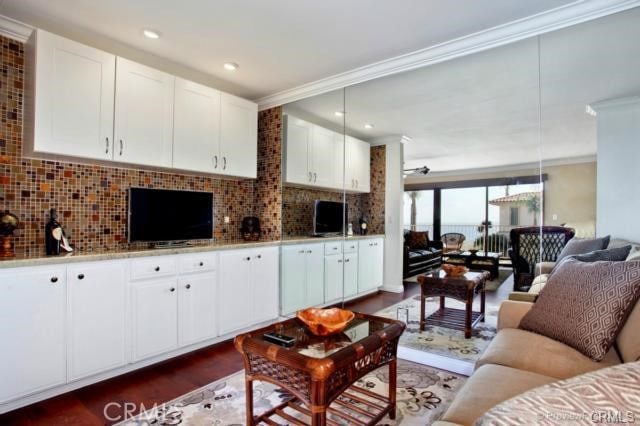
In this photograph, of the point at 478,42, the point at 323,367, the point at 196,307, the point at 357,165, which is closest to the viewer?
the point at 323,367

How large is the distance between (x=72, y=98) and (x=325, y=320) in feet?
7.76

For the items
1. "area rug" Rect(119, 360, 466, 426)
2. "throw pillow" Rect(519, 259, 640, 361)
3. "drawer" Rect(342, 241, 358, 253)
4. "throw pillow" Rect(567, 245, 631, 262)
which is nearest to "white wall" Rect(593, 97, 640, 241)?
"throw pillow" Rect(567, 245, 631, 262)

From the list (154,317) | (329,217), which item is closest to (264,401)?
(154,317)

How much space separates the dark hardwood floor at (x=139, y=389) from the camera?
201cm

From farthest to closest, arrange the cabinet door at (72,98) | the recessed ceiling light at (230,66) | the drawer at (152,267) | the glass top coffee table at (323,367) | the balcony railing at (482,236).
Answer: the recessed ceiling light at (230,66), the balcony railing at (482,236), the drawer at (152,267), the cabinet door at (72,98), the glass top coffee table at (323,367)

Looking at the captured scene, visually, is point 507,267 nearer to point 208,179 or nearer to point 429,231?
point 429,231

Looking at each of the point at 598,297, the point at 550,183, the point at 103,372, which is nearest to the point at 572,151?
the point at 550,183

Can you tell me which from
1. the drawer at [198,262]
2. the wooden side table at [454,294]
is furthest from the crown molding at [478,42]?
the drawer at [198,262]

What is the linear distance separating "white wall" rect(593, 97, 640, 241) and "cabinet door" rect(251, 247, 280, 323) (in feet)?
9.07

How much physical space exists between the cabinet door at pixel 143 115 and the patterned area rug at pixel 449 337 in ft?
8.76

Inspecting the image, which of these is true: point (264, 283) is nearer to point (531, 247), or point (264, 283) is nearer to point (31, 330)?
point (31, 330)

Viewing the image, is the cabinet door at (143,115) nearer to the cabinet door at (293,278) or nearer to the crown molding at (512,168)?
the cabinet door at (293,278)

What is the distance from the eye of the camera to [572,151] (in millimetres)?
2357

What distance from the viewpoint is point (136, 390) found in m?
2.32
